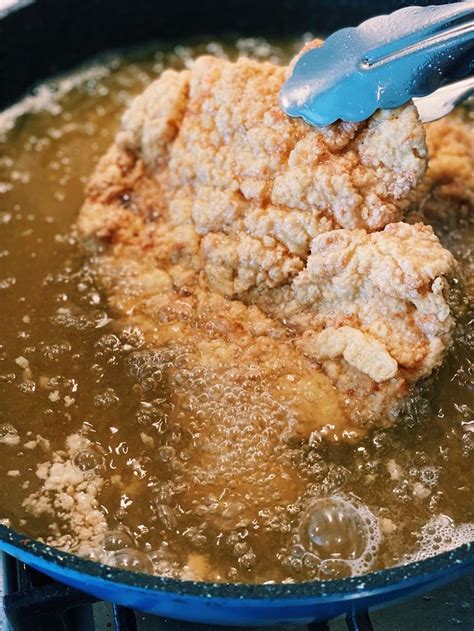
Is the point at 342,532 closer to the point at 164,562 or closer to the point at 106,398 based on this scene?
the point at 164,562

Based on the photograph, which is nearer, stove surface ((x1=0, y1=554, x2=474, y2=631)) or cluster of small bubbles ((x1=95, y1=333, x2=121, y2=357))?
stove surface ((x1=0, y1=554, x2=474, y2=631))

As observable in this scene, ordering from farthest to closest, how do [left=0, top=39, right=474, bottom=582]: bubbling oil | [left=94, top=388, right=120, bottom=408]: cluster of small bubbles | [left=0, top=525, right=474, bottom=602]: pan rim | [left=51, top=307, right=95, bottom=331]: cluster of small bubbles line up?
[left=51, top=307, right=95, bottom=331]: cluster of small bubbles → [left=94, top=388, right=120, bottom=408]: cluster of small bubbles → [left=0, top=39, right=474, bottom=582]: bubbling oil → [left=0, top=525, right=474, bottom=602]: pan rim

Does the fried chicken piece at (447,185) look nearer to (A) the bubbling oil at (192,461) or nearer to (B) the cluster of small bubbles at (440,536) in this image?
(A) the bubbling oil at (192,461)

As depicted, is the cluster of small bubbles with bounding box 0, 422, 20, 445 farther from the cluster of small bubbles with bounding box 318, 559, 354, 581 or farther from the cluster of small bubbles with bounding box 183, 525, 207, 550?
the cluster of small bubbles with bounding box 318, 559, 354, 581

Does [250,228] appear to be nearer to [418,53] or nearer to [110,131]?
[418,53]

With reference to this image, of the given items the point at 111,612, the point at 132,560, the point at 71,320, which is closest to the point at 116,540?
the point at 132,560

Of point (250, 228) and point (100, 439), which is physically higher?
point (250, 228)

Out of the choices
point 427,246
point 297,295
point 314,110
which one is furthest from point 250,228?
point 427,246

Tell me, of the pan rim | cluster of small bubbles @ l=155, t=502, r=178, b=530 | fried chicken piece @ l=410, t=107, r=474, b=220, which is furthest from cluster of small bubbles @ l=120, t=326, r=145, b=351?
fried chicken piece @ l=410, t=107, r=474, b=220
